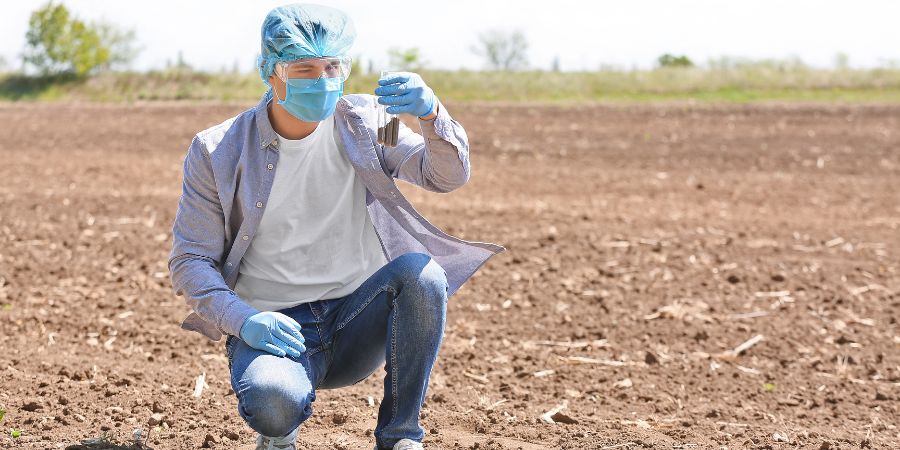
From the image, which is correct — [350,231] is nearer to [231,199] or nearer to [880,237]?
[231,199]

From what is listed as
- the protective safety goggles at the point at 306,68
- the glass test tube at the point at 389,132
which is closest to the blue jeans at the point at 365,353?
the glass test tube at the point at 389,132

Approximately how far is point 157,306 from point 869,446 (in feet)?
11.9

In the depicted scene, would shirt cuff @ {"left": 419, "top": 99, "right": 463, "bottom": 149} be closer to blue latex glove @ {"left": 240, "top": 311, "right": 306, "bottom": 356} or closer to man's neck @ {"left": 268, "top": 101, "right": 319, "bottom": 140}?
man's neck @ {"left": 268, "top": 101, "right": 319, "bottom": 140}

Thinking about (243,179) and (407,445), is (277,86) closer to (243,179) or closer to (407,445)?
(243,179)

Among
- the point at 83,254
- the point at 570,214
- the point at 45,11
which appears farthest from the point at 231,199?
the point at 45,11

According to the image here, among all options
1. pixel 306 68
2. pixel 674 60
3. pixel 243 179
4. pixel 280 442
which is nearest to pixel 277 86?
pixel 306 68

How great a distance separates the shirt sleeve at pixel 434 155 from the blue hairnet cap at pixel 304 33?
337mm

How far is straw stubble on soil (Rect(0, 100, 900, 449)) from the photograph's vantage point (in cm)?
417

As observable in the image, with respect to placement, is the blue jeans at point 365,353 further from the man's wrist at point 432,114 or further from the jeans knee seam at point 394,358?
the man's wrist at point 432,114

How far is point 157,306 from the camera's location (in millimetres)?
5906

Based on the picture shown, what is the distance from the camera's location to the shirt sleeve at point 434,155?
10.4 feet

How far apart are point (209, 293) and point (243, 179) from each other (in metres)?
0.35

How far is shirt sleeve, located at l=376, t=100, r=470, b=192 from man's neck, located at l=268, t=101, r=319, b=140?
0.26m

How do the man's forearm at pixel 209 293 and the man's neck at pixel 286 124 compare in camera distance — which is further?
the man's neck at pixel 286 124
